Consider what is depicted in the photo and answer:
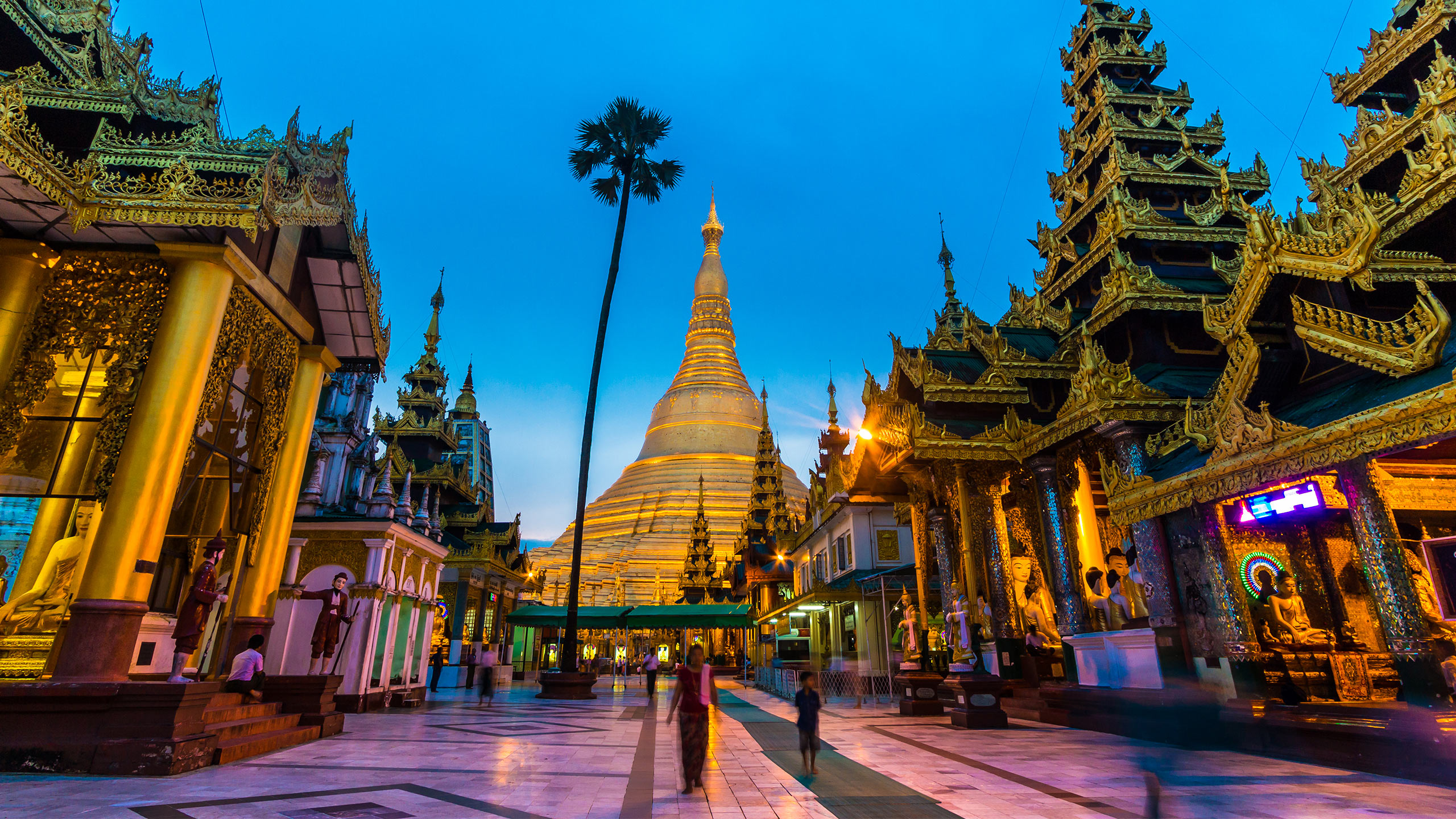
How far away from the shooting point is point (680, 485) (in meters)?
62.0

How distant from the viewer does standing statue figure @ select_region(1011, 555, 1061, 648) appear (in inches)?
614

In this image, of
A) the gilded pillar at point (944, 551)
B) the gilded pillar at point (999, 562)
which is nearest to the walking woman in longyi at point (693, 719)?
the gilded pillar at point (999, 562)

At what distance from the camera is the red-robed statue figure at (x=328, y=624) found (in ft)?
46.8

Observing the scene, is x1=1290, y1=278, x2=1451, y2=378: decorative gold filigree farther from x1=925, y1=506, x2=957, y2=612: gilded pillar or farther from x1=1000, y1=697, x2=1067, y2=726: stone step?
x1=925, y1=506, x2=957, y2=612: gilded pillar

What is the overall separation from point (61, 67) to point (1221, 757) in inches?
735

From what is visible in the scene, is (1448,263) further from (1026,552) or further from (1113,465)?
(1026,552)

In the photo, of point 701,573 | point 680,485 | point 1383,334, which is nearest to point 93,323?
point 1383,334

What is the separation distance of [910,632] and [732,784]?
1360 cm

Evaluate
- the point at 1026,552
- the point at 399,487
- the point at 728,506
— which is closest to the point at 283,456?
the point at 1026,552

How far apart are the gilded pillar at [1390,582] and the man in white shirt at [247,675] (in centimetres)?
1364

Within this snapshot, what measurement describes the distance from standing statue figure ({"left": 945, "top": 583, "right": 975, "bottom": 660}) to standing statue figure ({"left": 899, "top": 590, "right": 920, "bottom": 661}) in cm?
155

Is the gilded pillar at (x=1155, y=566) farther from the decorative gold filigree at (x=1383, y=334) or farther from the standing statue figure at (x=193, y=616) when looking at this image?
the standing statue figure at (x=193, y=616)

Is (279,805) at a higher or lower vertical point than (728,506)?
lower

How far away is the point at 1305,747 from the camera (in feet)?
26.7
